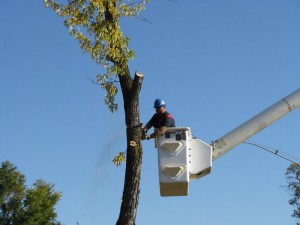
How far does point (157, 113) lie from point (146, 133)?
0.30 metres

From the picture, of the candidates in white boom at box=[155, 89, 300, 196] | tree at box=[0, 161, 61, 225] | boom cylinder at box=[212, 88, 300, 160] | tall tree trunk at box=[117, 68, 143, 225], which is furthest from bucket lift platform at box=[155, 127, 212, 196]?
tree at box=[0, 161, 61, 225]

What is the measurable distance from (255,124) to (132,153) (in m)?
1.60

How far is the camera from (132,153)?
281 inches

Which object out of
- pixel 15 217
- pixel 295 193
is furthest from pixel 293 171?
pixel 15 217

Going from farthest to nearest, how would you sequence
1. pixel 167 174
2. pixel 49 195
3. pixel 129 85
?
pixel 49 195
pixel 129 85
pixel 167 174

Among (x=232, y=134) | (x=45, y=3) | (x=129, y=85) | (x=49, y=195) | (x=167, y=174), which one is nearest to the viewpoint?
(x=167, y=174)

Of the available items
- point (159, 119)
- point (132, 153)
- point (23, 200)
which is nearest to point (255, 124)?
point (159, 119)

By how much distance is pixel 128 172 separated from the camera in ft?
23.3

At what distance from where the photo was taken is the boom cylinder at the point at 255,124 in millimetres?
6918

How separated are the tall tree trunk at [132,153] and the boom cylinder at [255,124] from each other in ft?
3.24

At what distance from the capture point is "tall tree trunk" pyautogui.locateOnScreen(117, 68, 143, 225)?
6.98 metres

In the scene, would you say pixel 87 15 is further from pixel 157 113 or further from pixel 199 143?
pixel 199 143

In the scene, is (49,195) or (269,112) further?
(49,195)

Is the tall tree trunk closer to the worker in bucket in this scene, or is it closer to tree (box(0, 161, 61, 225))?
the worker in bucket
